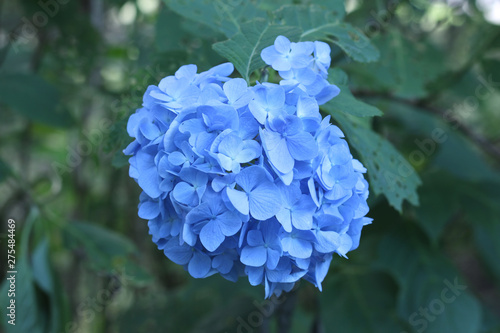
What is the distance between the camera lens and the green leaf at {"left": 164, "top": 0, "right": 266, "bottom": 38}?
906 millimetres

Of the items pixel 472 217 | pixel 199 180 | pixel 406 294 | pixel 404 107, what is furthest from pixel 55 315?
pixel 404 107

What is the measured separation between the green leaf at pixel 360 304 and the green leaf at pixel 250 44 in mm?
933

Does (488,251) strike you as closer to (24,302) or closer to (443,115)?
(443,115)

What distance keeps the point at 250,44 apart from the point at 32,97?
0.98 metres

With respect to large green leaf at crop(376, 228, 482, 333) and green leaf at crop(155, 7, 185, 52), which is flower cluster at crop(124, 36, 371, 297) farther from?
large green leaf at crop(376, 228, 482, 333)

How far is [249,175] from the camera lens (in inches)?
25.6

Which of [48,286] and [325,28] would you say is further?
[48,286]

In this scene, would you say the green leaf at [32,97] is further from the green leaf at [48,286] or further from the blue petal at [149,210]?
the blue petal at [149,210]

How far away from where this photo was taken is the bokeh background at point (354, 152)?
4.29ft

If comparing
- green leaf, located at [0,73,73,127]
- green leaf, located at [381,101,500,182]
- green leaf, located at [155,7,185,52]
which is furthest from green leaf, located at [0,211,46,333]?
green leaf, located at [381,101,500,182]

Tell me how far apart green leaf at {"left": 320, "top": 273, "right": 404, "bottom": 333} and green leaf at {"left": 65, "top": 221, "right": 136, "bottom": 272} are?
644 millimetres

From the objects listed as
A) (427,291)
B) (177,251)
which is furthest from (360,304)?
(177,251)

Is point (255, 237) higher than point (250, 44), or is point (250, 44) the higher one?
point (250, 44)

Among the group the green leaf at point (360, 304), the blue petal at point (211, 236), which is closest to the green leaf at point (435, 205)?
the green leaf at point (360, 304)
